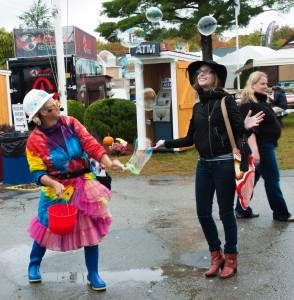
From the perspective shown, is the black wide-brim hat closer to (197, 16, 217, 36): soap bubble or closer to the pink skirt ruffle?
the pink skirt ruffle

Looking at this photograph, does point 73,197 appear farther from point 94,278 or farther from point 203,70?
point 203,70

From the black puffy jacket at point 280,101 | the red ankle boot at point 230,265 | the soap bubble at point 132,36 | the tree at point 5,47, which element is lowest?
the red ankle boot at point 230,265

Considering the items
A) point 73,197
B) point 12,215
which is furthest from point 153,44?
point 73,197

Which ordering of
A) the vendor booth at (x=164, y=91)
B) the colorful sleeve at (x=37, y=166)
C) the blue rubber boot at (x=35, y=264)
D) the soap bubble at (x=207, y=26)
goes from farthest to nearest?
the vendor booth at (x=164, y=91) → the soap bubble at (x=207, y=26) → the blue rubber boot at (x=35, y=264) → the colorful sleeve at (x=37, y=166)

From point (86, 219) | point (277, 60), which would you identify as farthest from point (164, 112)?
point (86, 219)

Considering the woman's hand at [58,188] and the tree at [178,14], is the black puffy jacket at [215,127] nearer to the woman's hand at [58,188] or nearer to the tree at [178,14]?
the woman's hand at [58,188]

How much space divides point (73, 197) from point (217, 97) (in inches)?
60.3

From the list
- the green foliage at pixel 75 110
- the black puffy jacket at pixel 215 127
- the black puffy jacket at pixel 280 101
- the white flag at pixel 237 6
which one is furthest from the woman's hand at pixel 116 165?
the white flag at pixel 237 6

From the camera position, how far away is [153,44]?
11.5 metres

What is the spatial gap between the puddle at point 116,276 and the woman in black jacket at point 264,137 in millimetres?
1836

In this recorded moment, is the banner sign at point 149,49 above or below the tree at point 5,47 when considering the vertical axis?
below

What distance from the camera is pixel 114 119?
13250mm

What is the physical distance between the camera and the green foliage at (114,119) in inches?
522

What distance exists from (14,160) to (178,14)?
1540cm
